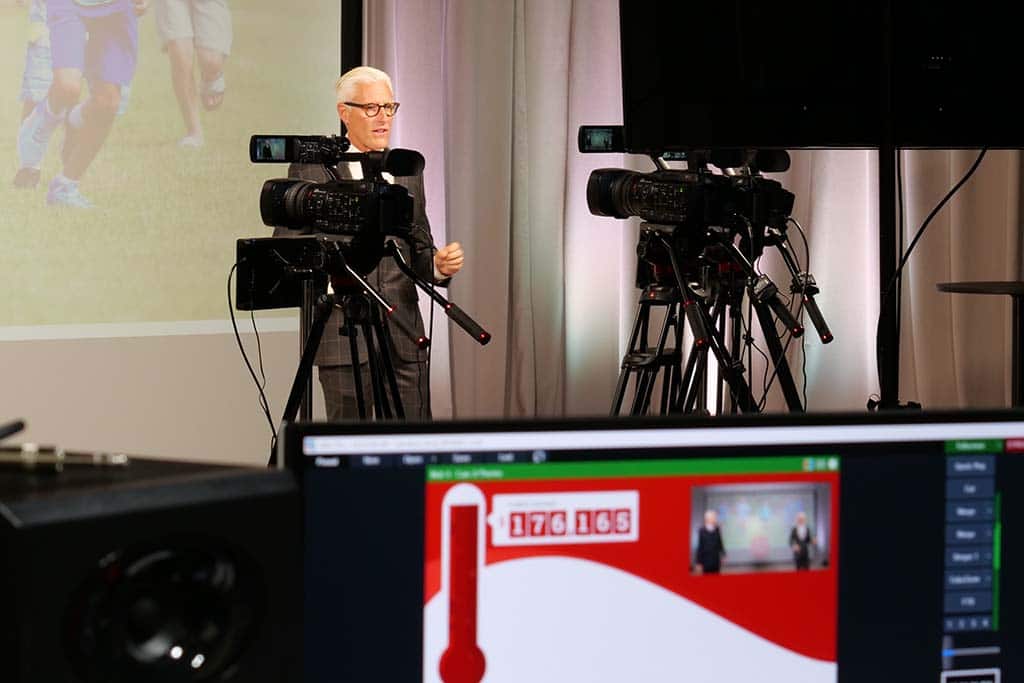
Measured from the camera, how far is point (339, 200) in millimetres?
2850

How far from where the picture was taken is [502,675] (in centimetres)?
82

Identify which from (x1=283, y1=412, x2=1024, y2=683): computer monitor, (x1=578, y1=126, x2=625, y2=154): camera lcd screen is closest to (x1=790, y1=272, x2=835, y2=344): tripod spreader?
(x1=578, y1=126, x2=625, y2=154): camera lcd screen

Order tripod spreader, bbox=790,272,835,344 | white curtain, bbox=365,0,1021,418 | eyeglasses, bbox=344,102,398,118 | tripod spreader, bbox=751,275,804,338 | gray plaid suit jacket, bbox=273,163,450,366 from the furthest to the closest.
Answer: white curtain, bbox=365,0,1021,418, eyeglasses, bbox=344,102,398,118, gray plaid suit jacket, bbox=273,163,450,366, tripod spreader, bbox=751,275,804,338, tripod spreader, bbox=790,272,835,344

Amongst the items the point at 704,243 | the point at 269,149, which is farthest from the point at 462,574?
the point at 704,243

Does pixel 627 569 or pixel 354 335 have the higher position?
pixel 354 335

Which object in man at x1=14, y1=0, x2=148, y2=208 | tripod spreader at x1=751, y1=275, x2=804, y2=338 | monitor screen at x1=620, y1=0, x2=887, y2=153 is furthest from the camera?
man at x1=14, y1=0, x2=148, y2=208

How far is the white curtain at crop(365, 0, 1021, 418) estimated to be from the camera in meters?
4.72

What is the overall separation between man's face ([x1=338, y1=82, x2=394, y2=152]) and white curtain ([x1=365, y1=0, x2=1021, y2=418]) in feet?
3.95

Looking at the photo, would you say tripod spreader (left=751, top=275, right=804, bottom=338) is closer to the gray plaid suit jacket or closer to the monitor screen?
the gray plaid suit jacket

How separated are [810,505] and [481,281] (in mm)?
3968

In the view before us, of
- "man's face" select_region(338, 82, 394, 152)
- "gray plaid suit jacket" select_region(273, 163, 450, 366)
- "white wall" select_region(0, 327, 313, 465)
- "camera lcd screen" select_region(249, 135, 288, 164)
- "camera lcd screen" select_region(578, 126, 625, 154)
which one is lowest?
"white wall" select_region(0, 327, 313, 465)

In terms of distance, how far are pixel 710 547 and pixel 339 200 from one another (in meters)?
2.10

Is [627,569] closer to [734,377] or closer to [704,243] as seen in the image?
[734,377]

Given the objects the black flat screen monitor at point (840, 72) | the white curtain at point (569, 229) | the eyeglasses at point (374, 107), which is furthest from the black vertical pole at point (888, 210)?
the white curtain at point (569, 229)
